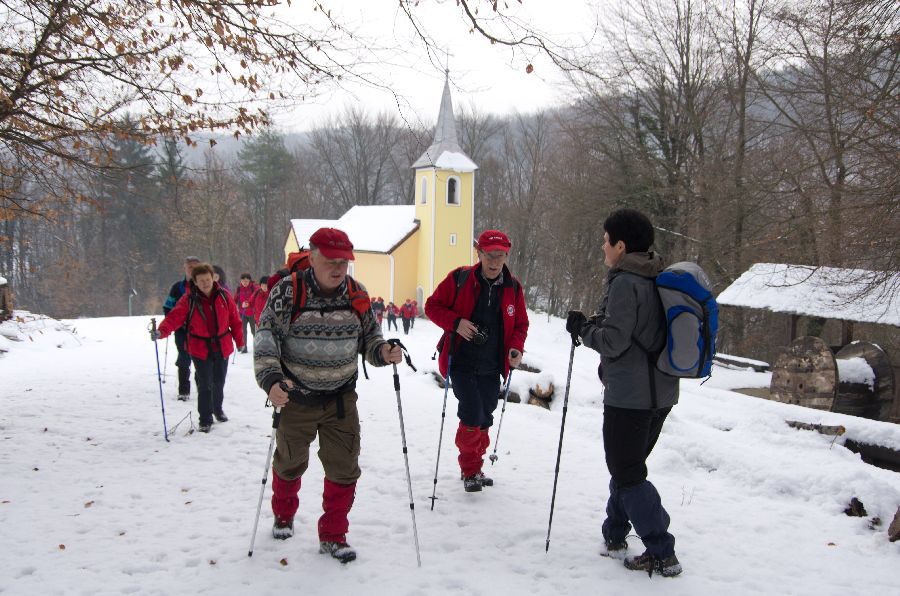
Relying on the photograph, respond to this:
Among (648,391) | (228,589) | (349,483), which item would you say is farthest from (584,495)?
(228,589)

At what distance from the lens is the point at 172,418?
22.2ft

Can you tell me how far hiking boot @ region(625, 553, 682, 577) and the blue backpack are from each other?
1146 millimetres

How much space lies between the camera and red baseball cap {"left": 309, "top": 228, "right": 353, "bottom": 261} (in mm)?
3420

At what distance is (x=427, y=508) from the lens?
4395 millimetres

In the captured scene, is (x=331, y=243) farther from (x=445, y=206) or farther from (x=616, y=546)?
(x=445, y=206)

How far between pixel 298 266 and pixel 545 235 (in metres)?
32.0

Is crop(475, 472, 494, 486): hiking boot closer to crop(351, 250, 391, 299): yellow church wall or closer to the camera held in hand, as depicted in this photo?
the camera held in hand

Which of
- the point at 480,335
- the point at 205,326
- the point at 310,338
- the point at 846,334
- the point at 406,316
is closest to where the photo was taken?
the point at 310,338

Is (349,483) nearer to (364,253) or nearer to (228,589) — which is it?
(228,589)

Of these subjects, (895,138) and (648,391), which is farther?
(895,138)

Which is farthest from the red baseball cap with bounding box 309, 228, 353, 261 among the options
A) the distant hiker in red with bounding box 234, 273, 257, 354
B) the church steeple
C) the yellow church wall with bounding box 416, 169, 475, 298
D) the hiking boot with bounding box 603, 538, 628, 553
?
the yellow church wall with bounding box 416, 169, 475, 298

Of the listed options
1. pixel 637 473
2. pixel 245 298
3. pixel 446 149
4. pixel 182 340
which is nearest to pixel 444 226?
pixel 446 149

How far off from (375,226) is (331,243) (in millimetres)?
30444

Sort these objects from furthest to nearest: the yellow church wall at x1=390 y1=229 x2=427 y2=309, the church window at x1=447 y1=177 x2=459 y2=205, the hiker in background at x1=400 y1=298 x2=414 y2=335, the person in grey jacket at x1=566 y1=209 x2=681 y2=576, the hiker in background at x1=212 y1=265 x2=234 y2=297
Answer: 1. the yellow church wall at x1=390 y1=229 x2=427 y2=309
2. the church window at x1=447 y1=177 x2=459 y2=205
3. the hiker in background at x1=400 y1=298 x2=414 y2=335
4. the hiker in background at x1=212 y1=265 x2=234 y2=297
5. the person in grey jacket at x1=566 y1=209 x2=681 y2=576
